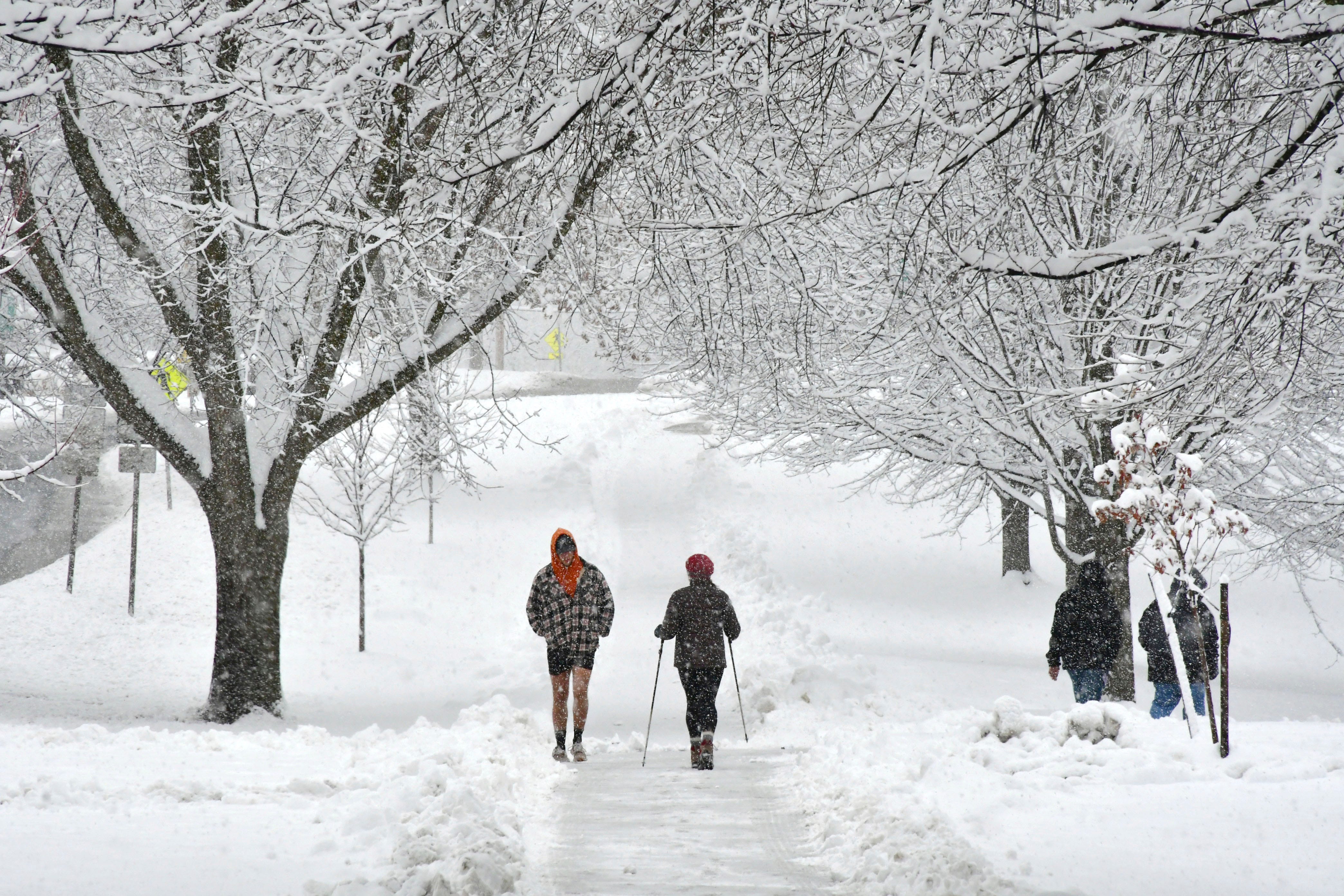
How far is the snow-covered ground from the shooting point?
4988 millimetres

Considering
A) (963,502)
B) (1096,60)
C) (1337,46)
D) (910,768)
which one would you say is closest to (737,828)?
(910,768)

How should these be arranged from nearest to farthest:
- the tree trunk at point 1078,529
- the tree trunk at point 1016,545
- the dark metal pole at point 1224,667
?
1. the dark metal pole at point 1224,667
2. the tree trunk at point 1078,529
3. the tree trunk at point 1016,545

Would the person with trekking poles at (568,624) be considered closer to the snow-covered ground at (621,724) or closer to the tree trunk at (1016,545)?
the snow-covered ground at (621,724)

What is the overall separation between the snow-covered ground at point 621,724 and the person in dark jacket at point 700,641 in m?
→ 0.50

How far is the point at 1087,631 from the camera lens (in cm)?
916

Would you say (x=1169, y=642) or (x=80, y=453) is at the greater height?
(x=80, y=453)

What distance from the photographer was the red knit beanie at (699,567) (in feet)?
29.1

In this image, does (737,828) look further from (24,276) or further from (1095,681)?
(24,276)

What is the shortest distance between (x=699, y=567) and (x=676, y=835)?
3127 millimetres

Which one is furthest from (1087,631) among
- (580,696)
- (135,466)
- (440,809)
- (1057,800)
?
(135,466)

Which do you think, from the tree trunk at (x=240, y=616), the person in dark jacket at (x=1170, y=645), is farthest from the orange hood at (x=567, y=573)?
the person in dark jacket at (x=1170, y=645)

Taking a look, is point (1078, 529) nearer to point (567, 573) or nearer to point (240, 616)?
point (567, 573)

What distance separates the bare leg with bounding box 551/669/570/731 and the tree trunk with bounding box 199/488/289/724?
3384 mm

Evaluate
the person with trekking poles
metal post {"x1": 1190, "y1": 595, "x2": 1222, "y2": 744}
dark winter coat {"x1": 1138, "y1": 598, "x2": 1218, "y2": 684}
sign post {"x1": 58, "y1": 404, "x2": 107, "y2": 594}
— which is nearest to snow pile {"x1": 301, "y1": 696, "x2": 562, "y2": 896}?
the person with trekking poles
